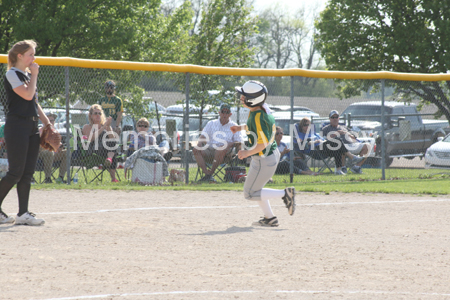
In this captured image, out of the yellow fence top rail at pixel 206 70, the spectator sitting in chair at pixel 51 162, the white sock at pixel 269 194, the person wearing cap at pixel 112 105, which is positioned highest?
the yellow fence top rail at pixel 206 70

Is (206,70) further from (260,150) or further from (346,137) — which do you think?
(260,150)

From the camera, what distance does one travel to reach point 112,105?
10766 millimetres

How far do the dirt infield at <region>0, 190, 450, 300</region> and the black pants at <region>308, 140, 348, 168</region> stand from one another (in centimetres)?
432

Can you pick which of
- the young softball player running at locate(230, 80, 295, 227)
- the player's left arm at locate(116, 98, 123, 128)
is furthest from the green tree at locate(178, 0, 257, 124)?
the young softball player running at locate(230, 80, 295, 227)

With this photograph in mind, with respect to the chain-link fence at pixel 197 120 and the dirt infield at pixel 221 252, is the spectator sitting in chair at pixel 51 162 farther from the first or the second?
the dirt infield at pixel 221 252

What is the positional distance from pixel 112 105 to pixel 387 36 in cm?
941

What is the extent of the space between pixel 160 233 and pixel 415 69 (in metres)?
12.7

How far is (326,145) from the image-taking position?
12.7 m

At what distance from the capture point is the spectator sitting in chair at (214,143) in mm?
11023

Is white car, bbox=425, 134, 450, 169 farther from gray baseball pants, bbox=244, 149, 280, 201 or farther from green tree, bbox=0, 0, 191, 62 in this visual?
green tree, bbox=0, 0, 191, 62

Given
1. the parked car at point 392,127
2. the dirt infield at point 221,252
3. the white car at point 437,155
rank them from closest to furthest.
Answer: the dirt infield at point 221,252, the white car at point 437,155, the parked car at point 392,127

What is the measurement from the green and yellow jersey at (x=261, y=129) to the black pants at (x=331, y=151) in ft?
20.4

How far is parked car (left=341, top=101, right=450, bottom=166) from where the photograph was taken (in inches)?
549

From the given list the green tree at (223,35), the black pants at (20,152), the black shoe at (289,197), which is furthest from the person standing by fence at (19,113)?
the green tree at (223,35)
